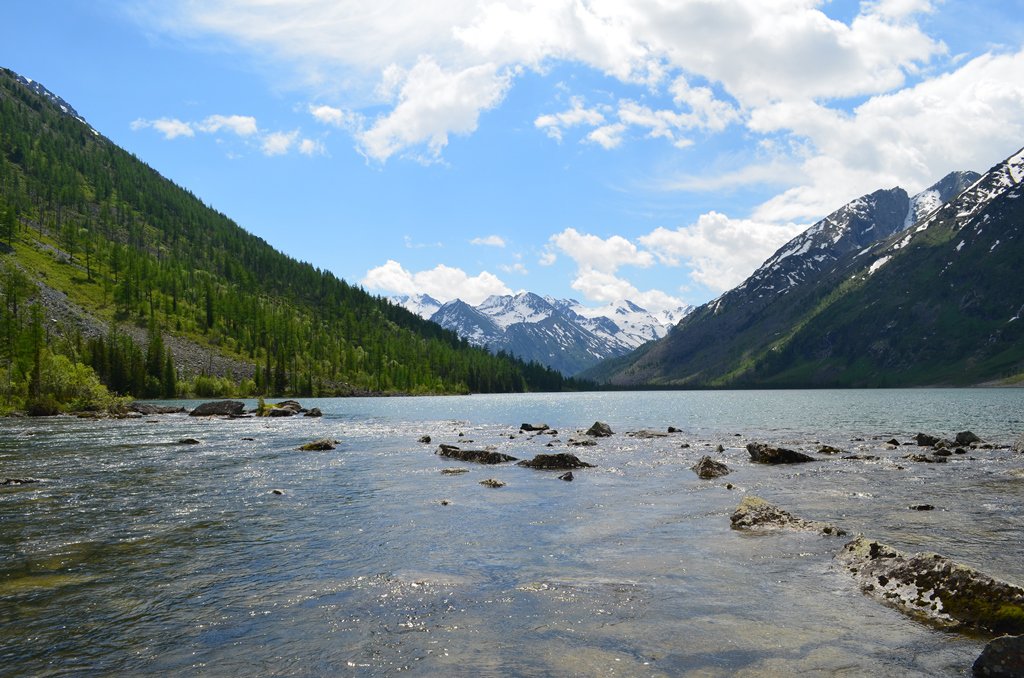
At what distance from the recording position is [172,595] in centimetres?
1652

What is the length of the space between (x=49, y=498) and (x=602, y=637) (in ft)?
96.6

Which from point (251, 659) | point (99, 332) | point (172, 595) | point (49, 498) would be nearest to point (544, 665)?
point (251, 659)

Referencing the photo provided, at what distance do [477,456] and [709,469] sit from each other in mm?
17705

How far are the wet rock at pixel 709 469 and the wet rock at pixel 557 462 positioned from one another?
24.9 ft

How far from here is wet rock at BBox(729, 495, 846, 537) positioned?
23891 millimetres

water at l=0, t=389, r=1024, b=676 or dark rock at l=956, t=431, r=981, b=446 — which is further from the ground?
water at l=0, t=389, r=1024, b=676

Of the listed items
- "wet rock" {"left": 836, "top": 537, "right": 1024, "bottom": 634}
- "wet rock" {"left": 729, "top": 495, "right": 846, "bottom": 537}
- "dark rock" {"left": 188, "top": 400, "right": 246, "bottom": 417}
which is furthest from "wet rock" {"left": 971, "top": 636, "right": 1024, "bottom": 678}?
"dark rock" {"left": 188, "top": 400, "right": 246, "bottom": 417}

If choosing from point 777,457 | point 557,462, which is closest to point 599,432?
point 777,457

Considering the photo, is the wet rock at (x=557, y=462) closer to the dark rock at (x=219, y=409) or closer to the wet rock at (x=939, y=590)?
the wet rock at (x=939, y=590)

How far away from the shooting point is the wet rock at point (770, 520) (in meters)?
23.9

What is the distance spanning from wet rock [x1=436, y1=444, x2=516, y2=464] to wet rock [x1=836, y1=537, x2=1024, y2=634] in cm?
3067

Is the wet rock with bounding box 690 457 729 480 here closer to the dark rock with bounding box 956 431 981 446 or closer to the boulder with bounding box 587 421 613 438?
the boulder with bounding box 587 421 613 438

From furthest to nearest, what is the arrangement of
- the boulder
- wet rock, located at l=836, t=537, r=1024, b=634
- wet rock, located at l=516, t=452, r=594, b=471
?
the boulder, wet rock, located at l=516, t=452, r=594, b=471, wet rock, located at l=836, t=537, r=1024, b=634

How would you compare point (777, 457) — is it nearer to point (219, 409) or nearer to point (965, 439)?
point (965, 439)
